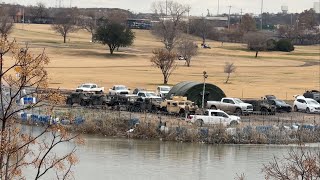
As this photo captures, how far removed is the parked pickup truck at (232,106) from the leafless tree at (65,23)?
60973mm

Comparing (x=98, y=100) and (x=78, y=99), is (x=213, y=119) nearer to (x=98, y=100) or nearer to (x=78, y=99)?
(x=98, y=100)

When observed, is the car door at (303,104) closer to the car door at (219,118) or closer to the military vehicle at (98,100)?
the car door at (219,118)

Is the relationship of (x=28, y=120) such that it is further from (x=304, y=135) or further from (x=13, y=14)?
(x=13, y=14)

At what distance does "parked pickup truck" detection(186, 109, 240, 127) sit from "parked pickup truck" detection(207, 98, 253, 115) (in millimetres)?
3730

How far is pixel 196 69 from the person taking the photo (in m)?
65.8

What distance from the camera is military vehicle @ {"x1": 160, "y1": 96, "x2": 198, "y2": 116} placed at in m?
33.9

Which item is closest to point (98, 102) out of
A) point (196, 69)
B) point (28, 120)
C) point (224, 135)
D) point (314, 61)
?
point (28, 120)

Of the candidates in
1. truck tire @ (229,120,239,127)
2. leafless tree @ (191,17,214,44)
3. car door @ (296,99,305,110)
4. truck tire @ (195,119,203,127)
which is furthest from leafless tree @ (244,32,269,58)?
truck tire @ (195,119,203,127)

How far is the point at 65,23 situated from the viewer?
10900 centimetres

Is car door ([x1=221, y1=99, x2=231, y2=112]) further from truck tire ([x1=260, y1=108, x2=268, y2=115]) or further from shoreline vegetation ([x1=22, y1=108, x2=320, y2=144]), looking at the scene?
shoreline vegetation ([x1=22, y1=108, x2=320, y2=144])

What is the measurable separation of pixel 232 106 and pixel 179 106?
9.28 ft

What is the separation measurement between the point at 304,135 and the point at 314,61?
57511mm

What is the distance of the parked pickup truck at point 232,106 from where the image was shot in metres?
35.5

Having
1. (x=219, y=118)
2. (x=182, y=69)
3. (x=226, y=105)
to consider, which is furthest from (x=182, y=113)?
(x=182, y=69)
